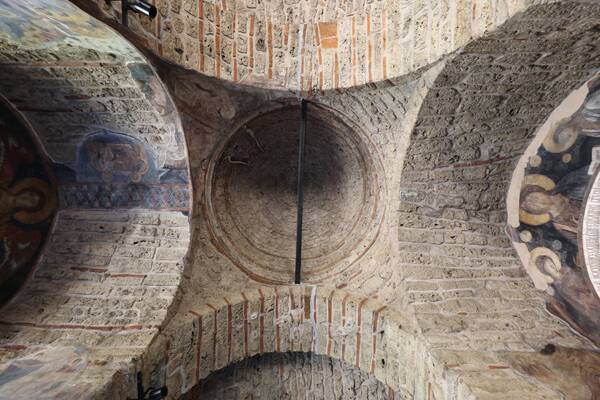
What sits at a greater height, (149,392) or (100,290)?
(100,290)

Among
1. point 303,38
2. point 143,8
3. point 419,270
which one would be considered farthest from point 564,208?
point 143,8

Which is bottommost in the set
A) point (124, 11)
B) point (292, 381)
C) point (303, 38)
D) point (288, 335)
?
point (292, 381)

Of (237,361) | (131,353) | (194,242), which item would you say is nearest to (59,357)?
(131,353)

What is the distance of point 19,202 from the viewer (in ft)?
11.3

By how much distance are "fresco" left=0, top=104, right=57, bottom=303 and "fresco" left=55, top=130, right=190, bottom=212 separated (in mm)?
179

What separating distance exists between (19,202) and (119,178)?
87 cm

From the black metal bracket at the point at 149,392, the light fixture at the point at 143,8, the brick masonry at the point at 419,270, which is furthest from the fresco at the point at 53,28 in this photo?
the black metal bracket at the point at 149,392

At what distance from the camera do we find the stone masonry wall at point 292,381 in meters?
4.07

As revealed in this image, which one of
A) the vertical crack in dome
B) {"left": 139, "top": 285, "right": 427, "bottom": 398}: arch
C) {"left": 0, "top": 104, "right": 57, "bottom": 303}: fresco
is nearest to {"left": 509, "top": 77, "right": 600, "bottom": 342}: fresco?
{"left": 139, "top": 285, "right": 427, "bottom": 398}: arch

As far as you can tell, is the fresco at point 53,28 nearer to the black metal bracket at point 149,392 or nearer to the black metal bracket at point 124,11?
the black metal bracket at point 124,11

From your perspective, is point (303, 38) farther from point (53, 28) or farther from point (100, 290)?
point (100, 290)

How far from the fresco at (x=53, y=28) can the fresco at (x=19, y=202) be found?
0.96 metres

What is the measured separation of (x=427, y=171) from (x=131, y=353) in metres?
3.09

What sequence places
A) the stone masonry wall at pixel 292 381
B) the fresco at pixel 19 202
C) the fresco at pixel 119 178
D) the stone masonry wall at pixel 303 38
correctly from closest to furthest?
the stone masonry wall at pixel 303 38, the fresco at pixel 19 202, the fresco at pixel 119 178, the stone masonry wall at pixel 292 381
